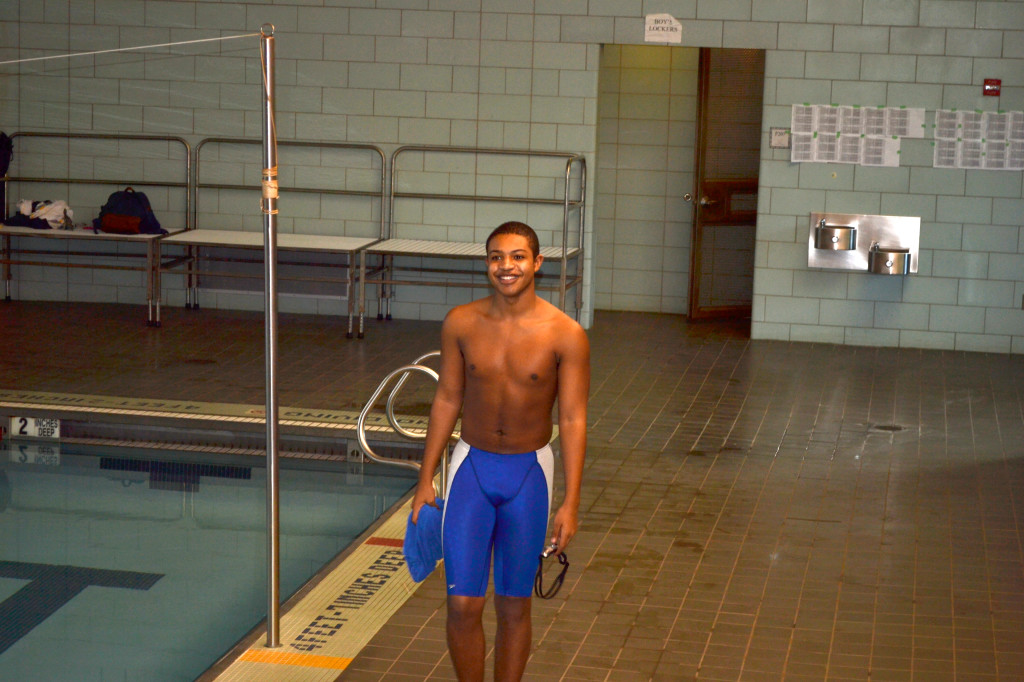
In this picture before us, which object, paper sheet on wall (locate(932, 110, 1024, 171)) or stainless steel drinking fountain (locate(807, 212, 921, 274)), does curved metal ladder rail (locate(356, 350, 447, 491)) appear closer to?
stainless steel drinking fountain (locate(807, 212, 921, 274))

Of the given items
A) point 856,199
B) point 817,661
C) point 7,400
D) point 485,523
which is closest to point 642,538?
point 817,661

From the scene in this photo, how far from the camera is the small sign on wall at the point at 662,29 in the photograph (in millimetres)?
8953

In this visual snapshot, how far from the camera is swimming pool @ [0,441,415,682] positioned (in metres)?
3.85

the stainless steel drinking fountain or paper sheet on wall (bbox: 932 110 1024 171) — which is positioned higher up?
paper sheet on wall (bbox: 932 110 1024 171)

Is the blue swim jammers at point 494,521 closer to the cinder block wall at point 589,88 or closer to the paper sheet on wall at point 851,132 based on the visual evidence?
the cinder block wall at point 589,88

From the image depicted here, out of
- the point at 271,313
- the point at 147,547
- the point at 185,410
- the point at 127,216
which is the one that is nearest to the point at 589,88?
the point at 127,216

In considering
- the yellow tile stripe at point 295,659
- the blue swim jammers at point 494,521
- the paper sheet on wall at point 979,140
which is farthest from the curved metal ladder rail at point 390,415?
the paper sheet on wall at point 979,140

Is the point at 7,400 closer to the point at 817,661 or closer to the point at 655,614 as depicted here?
the point at 655,614

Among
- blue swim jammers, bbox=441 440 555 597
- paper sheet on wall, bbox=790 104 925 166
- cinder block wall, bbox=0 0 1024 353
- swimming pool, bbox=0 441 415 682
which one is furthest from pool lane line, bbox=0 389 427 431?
paper sheet on wall, bbox=790 104 925 166

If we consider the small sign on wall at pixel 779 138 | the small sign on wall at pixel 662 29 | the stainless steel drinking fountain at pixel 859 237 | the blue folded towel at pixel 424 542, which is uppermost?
the small sign on wall at pixel 662 29

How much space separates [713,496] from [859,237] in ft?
13.7

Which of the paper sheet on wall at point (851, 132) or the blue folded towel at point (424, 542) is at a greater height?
the paper sheet on wall at point (851, 132)

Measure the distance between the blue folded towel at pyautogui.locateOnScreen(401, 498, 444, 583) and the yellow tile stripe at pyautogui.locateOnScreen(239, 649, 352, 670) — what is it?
515 millimetres

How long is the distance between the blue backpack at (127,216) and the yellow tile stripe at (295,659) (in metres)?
5.90
